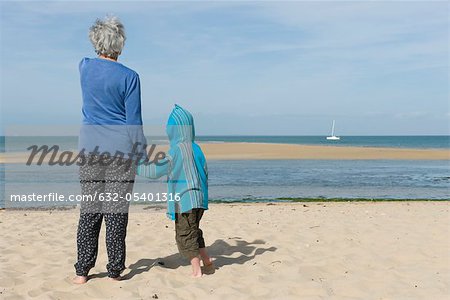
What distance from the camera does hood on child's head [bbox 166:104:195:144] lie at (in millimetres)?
4680

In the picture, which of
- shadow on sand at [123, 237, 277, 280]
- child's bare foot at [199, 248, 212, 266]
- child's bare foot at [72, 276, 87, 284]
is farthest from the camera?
shadow on sand at [123, 237, 277, 280]

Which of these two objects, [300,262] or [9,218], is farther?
[9,218]

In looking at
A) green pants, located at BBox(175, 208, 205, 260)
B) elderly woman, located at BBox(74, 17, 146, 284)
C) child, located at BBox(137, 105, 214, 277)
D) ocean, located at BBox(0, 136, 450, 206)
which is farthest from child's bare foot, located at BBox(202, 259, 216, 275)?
ocean, located at BBox(0, 136, 450, 206)

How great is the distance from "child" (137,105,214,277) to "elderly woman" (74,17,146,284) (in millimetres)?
420

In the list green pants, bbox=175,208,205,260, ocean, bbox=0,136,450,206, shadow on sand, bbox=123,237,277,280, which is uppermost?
green pants, bbox=175,208,205,260

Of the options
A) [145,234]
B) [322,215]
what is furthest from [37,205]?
[322,215]

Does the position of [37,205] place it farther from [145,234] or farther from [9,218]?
[145,234]

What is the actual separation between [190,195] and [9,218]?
5.10 metres

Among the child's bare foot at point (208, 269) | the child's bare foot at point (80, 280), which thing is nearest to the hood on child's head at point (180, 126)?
the child's bare foot at point (208, 269)

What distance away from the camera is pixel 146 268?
5125mm

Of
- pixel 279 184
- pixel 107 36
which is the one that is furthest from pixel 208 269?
pixel 279 184

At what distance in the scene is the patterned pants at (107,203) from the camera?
4.36 m

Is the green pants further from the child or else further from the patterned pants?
the patterned pants

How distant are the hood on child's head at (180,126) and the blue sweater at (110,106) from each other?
412 millimetres
